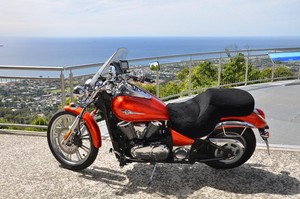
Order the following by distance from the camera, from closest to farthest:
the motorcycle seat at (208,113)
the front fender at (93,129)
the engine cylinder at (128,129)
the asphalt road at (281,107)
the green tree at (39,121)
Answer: the motorcycle seat at (208,113), the engine cylinder at (128,129), the front fender at (93,129), the asphalt road at (281,107), the green tree at (39,121)

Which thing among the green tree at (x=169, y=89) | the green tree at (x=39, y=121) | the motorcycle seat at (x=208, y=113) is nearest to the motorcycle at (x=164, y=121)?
the motorcycle seat at (x=208, y=113)

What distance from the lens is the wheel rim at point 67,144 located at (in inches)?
130

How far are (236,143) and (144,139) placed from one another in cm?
97

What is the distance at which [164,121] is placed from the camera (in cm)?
292

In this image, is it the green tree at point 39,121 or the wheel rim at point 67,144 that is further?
the green tree at point 39,121

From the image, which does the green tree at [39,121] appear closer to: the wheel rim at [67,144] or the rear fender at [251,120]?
the wheel rim at [67,144]

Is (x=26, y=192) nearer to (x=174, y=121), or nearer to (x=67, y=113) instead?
(x=67, y=113)

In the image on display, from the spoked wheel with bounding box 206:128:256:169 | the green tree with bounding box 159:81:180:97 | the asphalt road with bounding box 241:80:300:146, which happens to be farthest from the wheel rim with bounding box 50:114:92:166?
the green tree with bounding box 159:81:180:97

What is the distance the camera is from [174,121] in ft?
9.37

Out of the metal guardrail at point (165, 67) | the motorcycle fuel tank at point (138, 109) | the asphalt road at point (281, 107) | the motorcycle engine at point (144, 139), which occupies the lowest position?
the asphalt road at point (281, 107)

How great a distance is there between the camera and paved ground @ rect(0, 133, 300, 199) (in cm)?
284

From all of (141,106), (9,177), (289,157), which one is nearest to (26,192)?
(9,177)

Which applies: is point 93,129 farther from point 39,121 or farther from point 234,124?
point 39,121

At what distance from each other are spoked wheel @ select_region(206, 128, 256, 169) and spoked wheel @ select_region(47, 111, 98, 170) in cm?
136
